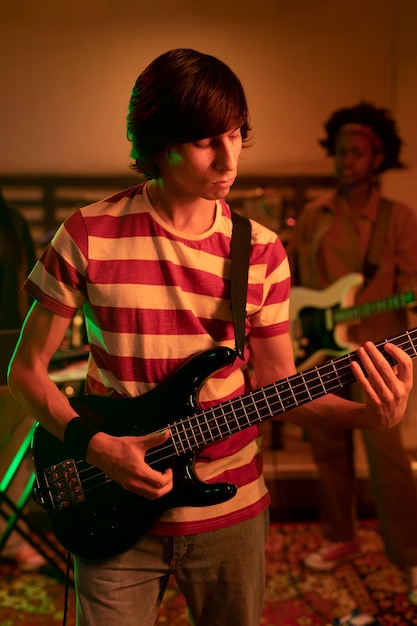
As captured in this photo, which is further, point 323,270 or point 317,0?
point 317,0

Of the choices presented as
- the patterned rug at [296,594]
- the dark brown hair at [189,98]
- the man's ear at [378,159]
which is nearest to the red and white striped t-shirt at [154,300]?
the dark brown hair at [189,98]

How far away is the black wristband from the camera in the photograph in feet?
3.79

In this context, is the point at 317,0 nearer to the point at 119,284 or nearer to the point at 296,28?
the point at 296,28

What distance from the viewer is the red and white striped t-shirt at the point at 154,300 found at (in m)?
1.18

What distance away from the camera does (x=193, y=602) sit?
1.24 m

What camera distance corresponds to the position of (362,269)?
290 centimetres

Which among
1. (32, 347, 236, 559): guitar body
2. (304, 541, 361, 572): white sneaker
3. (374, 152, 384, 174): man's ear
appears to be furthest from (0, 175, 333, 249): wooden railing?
(32, 347, 236, 559): guitar body

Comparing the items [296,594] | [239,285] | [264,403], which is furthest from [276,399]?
[296,594]

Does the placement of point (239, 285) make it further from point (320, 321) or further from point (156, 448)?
point (320, 321)

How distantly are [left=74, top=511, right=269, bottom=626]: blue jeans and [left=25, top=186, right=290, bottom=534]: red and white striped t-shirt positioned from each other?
40 mm

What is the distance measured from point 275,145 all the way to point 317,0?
0.80 metres

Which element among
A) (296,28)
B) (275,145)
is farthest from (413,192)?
(296,28)

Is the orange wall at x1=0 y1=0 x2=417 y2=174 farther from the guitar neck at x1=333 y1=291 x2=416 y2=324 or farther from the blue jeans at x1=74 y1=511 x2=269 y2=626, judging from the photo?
the blue jeans at x1=74 y1=511 x2=269 y2=626

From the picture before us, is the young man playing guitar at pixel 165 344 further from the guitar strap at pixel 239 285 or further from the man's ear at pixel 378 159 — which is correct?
the man's ear at pixel 378 159
